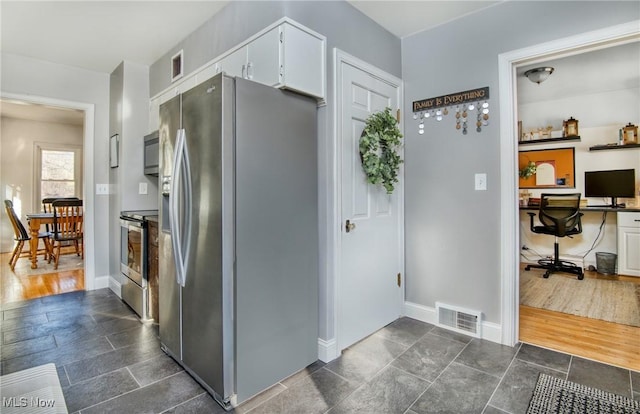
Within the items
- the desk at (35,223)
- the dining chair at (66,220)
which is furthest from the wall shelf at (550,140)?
the desk at (35,223)

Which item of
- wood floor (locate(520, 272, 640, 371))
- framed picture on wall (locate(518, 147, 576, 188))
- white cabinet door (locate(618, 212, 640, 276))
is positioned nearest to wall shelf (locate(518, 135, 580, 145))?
framed picture on wall (locate(518, 147, 576, 188))

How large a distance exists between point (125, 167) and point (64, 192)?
429 cm

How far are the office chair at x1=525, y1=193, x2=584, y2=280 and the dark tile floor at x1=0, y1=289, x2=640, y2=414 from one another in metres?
2.79

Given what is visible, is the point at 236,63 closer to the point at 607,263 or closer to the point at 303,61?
the point at 303,61

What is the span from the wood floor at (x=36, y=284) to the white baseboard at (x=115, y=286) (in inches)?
13.5

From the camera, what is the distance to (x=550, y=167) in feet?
17.0

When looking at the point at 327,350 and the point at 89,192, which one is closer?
the point at 327,350

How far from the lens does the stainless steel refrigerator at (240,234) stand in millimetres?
1707

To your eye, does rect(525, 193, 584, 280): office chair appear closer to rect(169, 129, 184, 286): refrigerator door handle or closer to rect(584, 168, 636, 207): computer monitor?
rect(584, 168, 636, 207): computer monitor

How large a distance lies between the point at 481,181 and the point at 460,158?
26cm

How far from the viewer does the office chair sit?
4367mm

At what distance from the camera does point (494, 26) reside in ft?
8.01

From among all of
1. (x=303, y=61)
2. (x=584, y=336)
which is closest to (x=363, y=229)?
(x=303, y=61)

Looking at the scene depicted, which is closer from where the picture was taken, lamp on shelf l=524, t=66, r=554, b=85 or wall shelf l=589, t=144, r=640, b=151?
lamp on shelf l=524, t=66, r=554, b=85
